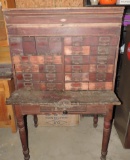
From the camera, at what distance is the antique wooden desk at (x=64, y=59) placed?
1457 mm

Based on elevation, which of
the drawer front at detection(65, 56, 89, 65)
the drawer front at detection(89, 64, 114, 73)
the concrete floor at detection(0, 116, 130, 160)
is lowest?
the concrete floor at detection(0, 116, 130, 160)

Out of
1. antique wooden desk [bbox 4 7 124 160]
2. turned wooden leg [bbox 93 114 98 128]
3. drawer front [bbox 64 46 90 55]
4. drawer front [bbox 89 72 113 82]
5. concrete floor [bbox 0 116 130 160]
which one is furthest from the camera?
turned wooden leg [bbox 93 114 98 128]

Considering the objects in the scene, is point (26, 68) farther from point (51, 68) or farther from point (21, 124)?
point (21, 124)

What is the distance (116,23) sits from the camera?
1.48 metres

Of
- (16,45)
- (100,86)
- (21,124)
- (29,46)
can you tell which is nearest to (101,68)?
(100,86)

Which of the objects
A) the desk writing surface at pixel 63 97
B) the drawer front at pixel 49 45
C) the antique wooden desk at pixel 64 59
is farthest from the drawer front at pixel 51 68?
the desk writing surface at pixel 63 97

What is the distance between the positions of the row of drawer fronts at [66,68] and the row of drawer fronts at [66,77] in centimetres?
4

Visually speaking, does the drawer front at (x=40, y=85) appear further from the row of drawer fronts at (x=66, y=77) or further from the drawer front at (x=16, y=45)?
the drawer front at (x=16, y=45)

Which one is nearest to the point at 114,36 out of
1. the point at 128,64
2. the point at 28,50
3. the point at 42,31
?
the point at 128,64

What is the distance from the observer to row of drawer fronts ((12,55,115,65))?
160 centimetres

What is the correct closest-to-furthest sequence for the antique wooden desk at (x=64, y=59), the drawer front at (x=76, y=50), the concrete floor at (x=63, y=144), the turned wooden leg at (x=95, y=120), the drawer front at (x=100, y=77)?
the antique wooden desk at (x=64, y=59) < the drawer front at (x=76, y=50) < the drawer front at (x=100, y=77) < the concrete floor at (x=63, y=144) < the turned wooden leg at (x=95, y=120)

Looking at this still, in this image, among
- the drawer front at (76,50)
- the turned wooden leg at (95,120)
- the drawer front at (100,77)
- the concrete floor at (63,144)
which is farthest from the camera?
the turned wooden leg at (95,120)

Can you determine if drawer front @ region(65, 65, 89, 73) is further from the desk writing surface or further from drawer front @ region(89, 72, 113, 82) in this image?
the desk writing surface

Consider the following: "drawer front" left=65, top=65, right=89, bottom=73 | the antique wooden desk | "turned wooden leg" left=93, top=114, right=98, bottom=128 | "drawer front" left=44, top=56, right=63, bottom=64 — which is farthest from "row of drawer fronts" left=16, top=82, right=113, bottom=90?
"turned wooden leg" left=93, top=114, right=98, bottom=128
